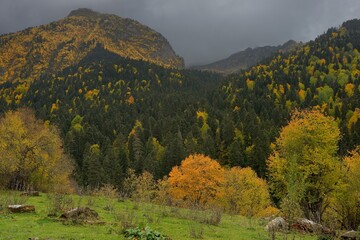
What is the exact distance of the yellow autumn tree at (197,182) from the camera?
219 feet

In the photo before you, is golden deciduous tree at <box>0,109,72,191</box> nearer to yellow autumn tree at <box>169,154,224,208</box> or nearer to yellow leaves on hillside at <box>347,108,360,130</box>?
yellow autumn tree at <box>169,154,224,208</box>

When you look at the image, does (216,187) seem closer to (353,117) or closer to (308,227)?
(308,227)

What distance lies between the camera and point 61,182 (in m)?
56.2

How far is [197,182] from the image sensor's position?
68188 millimetres

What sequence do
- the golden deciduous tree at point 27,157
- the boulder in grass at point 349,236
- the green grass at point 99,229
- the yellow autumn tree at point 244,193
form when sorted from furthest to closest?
1. the yellow autumn tree at point 244,193
2. the golden deciduous tree at point 27,157
3. the boulder in grass at point 349,236
4. the green grass at point 99,229

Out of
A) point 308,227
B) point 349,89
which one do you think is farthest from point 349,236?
point 349,89

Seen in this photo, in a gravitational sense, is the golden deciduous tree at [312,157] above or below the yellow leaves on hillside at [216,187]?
above

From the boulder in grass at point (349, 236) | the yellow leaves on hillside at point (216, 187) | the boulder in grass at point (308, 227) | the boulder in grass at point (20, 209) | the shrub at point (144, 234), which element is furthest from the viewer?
the yellow leaves on hillside at point (216, 187)

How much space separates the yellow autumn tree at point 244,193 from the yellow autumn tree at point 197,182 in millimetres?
2344

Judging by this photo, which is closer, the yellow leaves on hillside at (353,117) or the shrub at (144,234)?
the shrub at (144,234)

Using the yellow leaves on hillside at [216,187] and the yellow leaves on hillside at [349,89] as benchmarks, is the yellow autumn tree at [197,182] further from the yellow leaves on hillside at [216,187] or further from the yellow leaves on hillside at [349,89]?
the yellow leaves on hillside at [349,89]

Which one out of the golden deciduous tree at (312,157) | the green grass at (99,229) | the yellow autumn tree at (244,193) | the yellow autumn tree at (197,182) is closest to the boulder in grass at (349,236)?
the green grass at (99,229)

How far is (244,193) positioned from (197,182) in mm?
9331

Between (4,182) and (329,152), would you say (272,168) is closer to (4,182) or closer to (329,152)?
(329,152)
